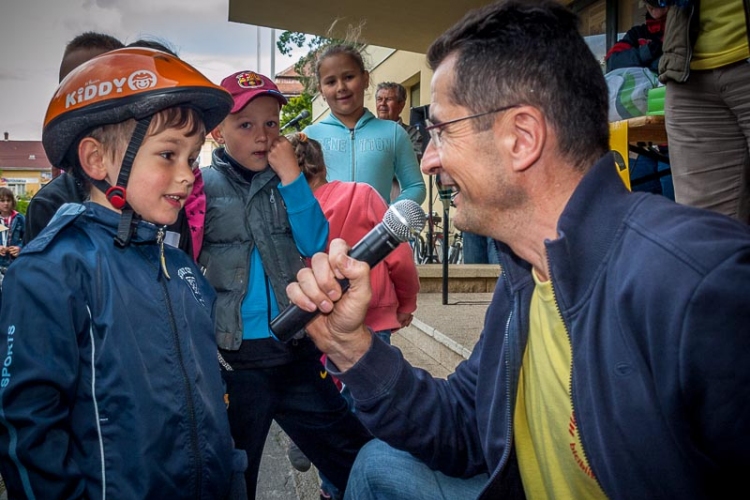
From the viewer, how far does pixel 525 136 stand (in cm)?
164

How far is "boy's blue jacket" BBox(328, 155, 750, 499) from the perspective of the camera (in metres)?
1.06

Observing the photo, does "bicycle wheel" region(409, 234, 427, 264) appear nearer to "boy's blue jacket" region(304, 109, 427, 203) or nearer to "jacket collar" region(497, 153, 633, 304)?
"boy's blue jacket" region(304, 109, 427, 203)

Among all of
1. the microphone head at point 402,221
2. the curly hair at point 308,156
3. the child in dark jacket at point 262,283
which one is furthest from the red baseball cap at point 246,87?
the microphone head at point 402,221

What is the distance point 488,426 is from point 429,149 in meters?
0.85

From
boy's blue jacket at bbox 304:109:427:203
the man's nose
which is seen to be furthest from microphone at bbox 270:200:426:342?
boy's blue jacket at bbox 304:109:427:203

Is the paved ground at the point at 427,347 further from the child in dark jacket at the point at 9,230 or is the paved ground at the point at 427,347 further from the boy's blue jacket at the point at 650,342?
the child in dark jacket at the point at 9,230

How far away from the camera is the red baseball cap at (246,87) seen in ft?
8.68

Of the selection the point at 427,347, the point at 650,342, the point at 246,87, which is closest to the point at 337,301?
the point at 650,342

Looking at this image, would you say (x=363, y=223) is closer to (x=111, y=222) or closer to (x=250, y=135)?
(x=250, y=135)

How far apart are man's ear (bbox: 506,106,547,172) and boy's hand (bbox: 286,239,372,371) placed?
1.68ft

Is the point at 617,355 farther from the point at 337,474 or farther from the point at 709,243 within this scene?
the point at 337,474

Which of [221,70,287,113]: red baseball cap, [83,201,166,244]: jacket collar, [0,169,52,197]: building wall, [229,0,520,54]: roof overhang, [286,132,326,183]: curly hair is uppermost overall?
[0,169,52,197]: building wall

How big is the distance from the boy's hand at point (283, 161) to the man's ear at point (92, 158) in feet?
2.74

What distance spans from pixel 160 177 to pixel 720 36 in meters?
2.42
